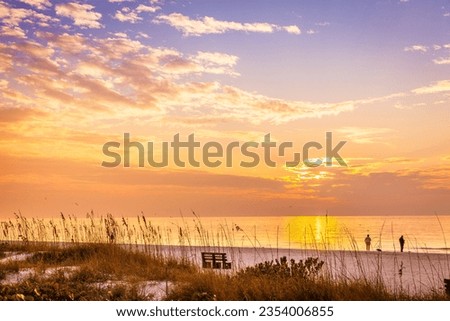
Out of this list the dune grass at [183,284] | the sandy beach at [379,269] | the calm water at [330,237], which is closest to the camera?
the dune grass at [183,284]

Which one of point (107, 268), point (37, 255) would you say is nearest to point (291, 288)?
point (107, 268)

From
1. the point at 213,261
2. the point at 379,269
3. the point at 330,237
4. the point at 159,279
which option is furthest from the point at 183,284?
the point at 330,237

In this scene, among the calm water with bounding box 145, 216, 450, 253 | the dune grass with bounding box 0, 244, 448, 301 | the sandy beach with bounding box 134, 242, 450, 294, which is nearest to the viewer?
the dune grass with bounding box 0, 244, 448, 301

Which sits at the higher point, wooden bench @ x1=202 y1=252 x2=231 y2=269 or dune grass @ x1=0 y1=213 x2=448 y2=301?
dune grass @ x1=0 y1=213 x2=448 y2=301

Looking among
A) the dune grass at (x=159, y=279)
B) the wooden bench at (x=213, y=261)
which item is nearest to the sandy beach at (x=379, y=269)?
the dune grass at (x=159, y=279)

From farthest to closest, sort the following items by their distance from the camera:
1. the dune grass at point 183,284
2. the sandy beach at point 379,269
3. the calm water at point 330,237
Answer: the calm water at point 330,237 → the sandy beach at point 379,269 → the dune grass at point 183,284

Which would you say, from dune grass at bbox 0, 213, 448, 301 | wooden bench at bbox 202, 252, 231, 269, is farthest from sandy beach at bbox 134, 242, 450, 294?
wooden bench at bbox 202, 252, 231, 269

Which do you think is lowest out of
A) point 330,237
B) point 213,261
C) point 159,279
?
point 330,237

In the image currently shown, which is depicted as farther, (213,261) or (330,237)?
(330,237)

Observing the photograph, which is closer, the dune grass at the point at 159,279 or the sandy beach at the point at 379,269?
the dune grass at the point at 159,279

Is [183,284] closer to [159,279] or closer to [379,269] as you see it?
[159,279]

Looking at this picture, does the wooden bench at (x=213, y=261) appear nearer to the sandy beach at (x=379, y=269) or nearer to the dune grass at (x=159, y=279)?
the sandy beach at (x=379, y=269)

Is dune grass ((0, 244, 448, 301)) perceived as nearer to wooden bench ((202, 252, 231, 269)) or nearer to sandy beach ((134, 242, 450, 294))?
sandy beach ((134, 242, 450, 294))
